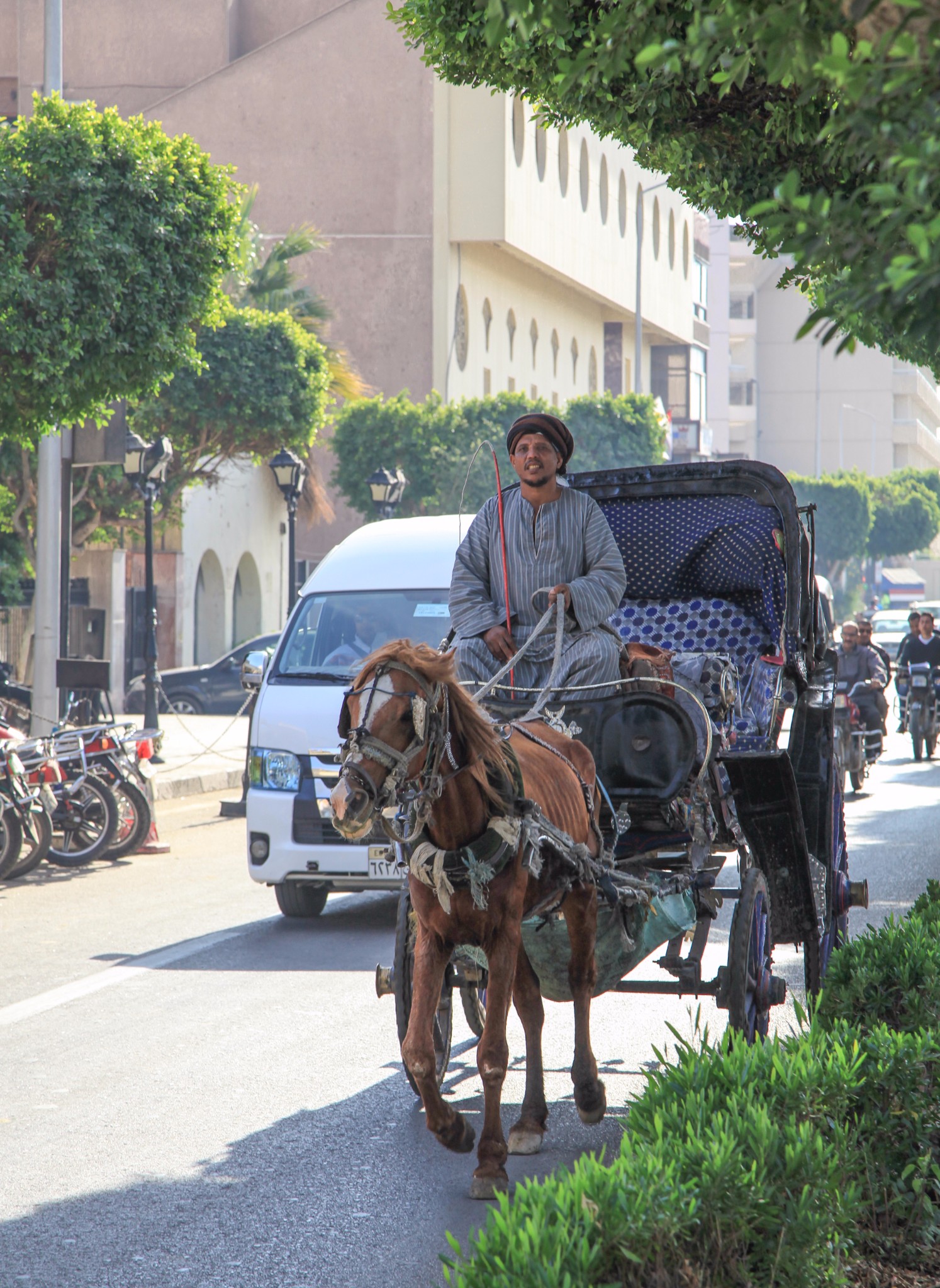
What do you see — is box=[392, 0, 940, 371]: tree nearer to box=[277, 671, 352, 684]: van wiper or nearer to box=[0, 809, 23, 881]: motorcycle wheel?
box=[277, 671, 352, 684]: van wiper

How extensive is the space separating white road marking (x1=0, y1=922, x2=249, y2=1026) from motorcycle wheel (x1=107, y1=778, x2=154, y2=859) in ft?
11.4

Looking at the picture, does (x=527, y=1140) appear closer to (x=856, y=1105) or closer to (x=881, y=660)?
(x=856, y=1105)

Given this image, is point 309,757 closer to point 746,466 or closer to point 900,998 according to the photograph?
point 746,466

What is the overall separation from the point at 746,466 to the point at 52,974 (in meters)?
4.62

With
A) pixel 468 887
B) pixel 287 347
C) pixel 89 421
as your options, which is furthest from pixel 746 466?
pixel 287 347

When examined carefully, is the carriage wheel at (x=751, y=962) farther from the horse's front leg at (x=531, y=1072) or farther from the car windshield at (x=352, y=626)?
the car windshield at (x=352, y=626)

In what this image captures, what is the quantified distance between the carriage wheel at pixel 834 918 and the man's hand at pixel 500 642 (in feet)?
5.72

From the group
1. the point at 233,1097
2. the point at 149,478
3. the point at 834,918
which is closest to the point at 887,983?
the point at 834,918

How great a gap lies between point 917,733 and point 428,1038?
63.9 feet

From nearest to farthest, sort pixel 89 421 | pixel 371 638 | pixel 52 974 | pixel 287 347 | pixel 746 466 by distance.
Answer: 1. pixel 746 466
2. pixel 52 974
3. pixel 371 638
4. pixel 89 421
5. pixel 287 347

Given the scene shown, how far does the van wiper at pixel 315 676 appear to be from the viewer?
10531 millimetres

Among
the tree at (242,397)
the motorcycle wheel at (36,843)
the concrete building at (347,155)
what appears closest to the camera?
the motorcycle wheel at (36,843)

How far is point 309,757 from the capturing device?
33.9ft

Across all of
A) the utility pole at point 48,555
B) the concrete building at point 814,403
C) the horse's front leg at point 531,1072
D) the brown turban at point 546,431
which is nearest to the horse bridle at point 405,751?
the horse's front leg at point 531,1072
